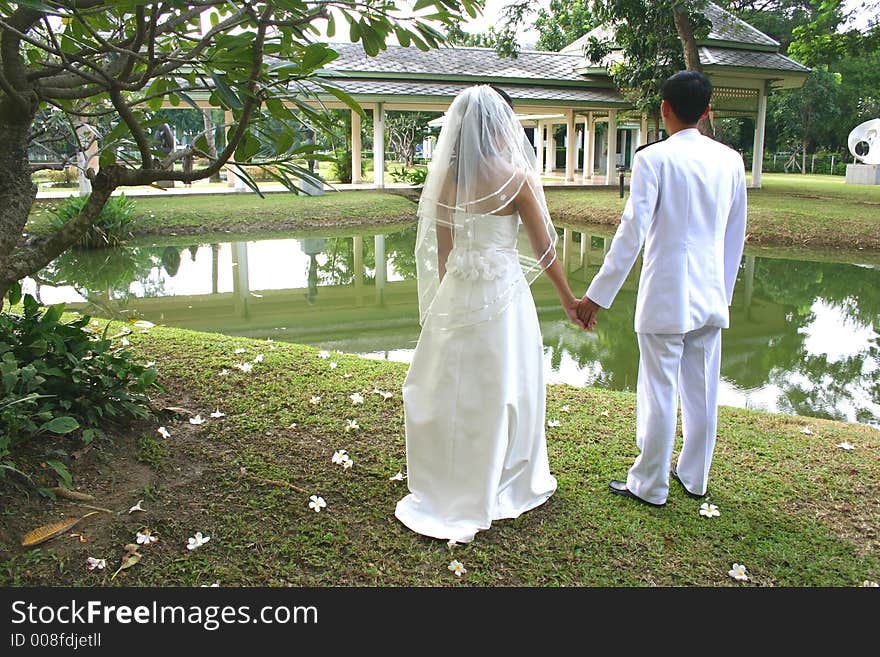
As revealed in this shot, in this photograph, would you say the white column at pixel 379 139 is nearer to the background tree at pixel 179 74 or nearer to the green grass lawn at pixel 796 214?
the green grass lawn at pixel 796 214

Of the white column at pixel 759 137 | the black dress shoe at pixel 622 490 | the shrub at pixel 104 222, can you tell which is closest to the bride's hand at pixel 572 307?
the black dress shoe at pixel 622 490

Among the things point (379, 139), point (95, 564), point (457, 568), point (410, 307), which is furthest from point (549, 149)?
point (95, 564)

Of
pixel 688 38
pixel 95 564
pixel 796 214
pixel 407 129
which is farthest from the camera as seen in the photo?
pixel 407 129

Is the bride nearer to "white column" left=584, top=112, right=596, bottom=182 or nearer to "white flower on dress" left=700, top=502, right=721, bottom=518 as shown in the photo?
"white flower on dress" left=700, top=502, right=721, bottom=518

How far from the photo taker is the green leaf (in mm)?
2771

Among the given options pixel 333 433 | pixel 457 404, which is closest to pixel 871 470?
pixel 457 404

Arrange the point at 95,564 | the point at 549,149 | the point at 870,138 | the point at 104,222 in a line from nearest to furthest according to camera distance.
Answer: the point at 95,564
the point at 104,222
the point at 870,138
the point at 549,149

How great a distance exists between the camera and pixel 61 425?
9.17 feet

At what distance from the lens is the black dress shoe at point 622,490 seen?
306cm

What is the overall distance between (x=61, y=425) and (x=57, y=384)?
→ 358 mm

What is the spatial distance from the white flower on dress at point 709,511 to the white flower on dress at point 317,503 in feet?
5.12

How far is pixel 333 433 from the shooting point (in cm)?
369

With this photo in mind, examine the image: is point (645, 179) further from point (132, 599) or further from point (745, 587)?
point (132, 599)

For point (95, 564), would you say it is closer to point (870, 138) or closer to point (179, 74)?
point (179, 74)
